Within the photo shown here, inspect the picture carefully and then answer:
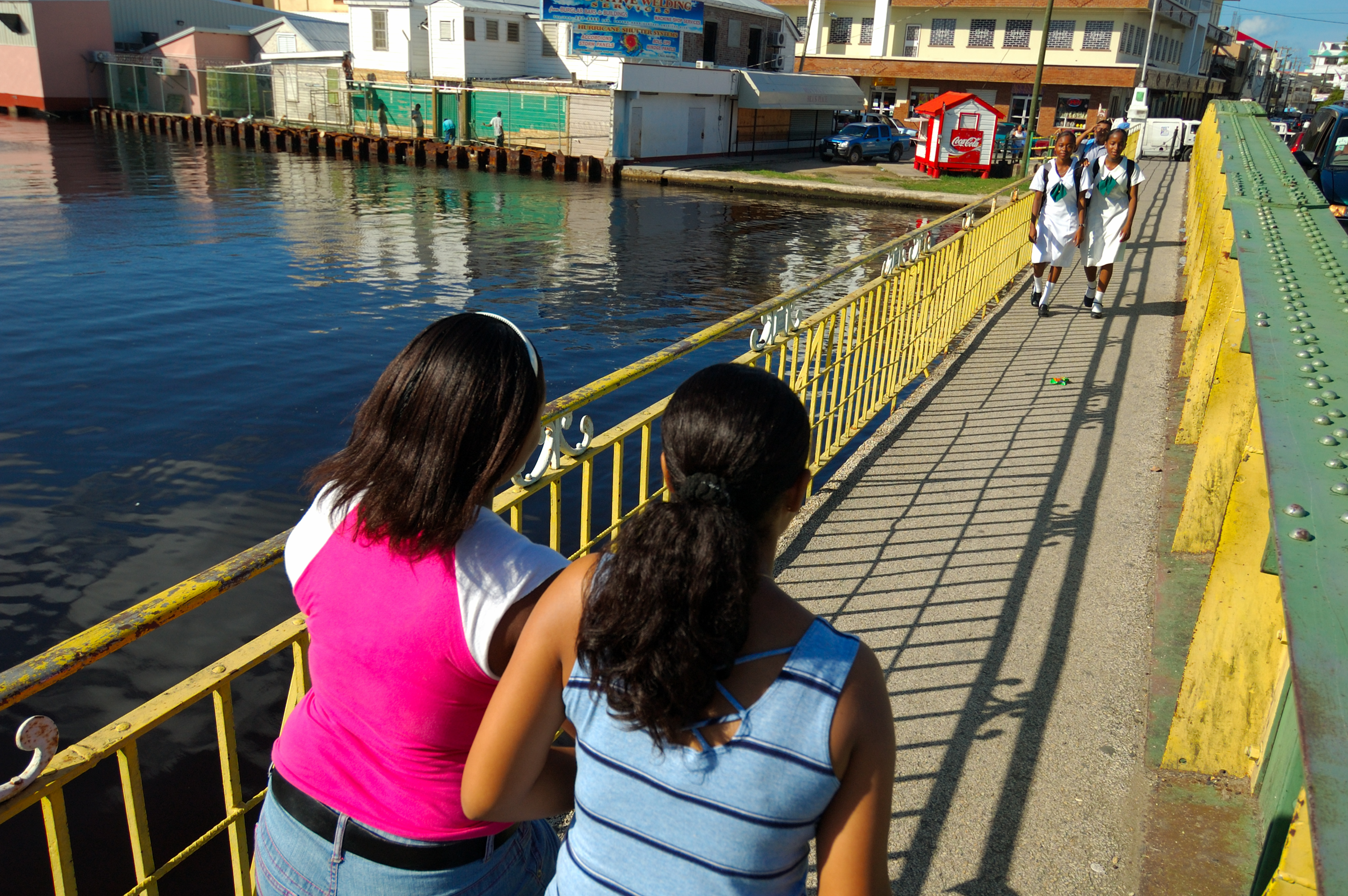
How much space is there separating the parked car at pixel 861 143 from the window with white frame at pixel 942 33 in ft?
55.9

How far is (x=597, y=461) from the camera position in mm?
9469

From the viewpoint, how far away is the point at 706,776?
1353 mm

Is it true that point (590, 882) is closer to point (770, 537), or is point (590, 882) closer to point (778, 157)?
point (770, 537)

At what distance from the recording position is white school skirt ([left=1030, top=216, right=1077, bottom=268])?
9273 mm

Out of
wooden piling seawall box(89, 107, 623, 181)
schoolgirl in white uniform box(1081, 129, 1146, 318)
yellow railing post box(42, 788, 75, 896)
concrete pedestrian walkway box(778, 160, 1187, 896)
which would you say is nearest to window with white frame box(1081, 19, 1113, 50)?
wooden piling seawall box(89, 107, 623, 181)

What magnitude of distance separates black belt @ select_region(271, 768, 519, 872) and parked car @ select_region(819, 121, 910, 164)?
40078 mm

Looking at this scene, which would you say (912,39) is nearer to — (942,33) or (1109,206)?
(942,33)

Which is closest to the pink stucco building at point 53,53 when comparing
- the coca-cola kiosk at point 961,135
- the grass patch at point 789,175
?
Answer: the grass patch at point 789,175

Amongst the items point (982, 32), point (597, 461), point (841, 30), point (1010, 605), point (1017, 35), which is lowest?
point (597, 461)

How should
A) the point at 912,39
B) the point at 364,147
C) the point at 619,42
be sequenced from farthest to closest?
1. the point at 912,39
2. the point at 619,42
3. the point at 364,147

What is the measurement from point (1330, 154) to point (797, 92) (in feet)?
101

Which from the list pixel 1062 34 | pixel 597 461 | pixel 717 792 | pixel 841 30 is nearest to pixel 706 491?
pixel 717 792

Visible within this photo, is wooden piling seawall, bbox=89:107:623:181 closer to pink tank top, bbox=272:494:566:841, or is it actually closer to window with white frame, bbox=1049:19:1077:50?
window with white frame, bbox=1049:19:1077:50

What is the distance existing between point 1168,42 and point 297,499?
62.9 meters
